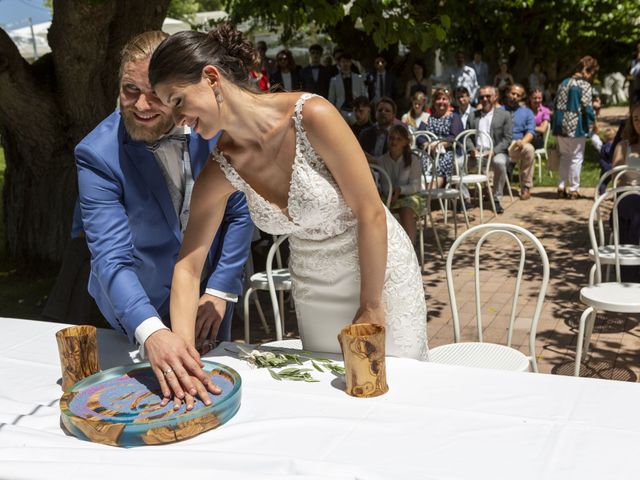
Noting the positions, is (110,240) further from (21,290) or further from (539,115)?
A: (539,115)

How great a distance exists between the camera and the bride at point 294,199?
79.4 inches

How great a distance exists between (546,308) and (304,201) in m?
4.35

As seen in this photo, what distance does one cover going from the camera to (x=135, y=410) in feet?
6.23

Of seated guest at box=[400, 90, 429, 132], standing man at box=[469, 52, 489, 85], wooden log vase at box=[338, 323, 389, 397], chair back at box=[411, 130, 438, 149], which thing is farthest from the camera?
standing man at box=[469, 52, 489, 85]

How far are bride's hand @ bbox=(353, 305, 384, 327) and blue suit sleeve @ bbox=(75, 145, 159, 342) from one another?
0.62 m

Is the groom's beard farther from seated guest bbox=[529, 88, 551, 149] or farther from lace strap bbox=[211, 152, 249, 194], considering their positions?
seated guest bbox=[529, 88, 551, 149]

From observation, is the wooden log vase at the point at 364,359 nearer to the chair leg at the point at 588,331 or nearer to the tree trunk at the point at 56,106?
the chair leg at the point at 588,331

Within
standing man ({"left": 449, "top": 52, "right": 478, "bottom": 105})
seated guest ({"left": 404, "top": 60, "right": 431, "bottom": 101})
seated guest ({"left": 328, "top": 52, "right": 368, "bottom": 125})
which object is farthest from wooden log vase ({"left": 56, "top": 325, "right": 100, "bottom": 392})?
standing man ({"left": 449, "top": 52, "right": 478, "bottom": 105})

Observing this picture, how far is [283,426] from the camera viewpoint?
1854 mm

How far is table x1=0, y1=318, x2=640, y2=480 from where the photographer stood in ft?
5.32

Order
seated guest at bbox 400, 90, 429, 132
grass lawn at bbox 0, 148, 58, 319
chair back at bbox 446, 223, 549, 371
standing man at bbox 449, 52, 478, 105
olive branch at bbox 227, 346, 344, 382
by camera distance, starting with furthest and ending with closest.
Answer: standing man at bbox 449, 52, 478, 105 < seated guest at bbox 400, 90, 429, 132 < grass lawn at bbox 0, 148, 58, 319 < chair back at bbox 446, 223, 549, 371 < olive branch at bbox 227, 346, 344, 382

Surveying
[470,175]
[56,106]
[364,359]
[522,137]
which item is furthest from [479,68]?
[364,359]

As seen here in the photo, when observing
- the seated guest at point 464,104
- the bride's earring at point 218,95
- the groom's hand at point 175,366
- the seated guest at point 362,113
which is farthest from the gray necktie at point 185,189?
the seated guest at point 464,104

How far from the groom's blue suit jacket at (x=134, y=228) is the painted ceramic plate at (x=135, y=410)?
0.17 meters
